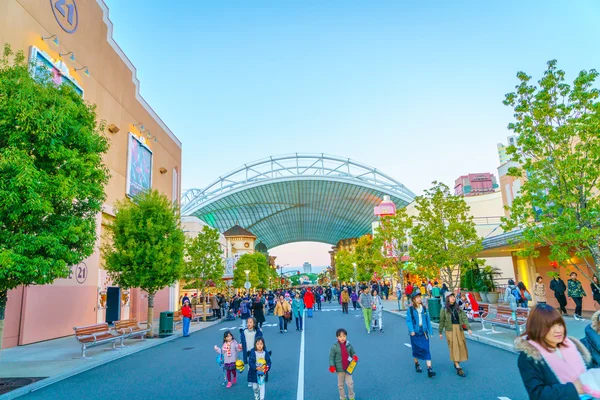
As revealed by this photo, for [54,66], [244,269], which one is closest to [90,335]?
[54,66]

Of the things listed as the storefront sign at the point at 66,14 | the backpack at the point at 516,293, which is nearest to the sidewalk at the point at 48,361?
the backpack at the point at 516,293

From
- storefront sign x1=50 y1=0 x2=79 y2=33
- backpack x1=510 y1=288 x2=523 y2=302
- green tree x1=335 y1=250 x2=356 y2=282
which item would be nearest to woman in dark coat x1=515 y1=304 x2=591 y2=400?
backpack x1=510 y1=288 x2=523 y2=302

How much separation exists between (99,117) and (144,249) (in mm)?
8860

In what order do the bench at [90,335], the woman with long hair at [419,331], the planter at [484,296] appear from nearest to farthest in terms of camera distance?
the woman with long hair at [419,331] < the bench at [90,335] < the planter at [484,296]

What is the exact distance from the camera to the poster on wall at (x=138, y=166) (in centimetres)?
2348

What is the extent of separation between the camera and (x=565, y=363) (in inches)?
106

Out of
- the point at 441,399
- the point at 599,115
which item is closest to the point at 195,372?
the point at 441,399

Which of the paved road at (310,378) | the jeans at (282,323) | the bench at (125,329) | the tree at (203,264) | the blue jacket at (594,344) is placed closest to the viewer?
the blue jacket at (594,344)

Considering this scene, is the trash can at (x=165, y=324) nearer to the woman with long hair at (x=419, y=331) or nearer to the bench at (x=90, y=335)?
the bench at (x=90, y=335)

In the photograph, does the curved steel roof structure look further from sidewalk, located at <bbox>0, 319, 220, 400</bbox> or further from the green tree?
sidewalk, located at <bbox>0, 319, 220, 400</bbox>

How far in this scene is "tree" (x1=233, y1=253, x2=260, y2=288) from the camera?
5295 centimetres

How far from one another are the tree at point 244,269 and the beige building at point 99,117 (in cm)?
2315

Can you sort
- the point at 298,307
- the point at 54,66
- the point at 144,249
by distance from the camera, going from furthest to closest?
1. the point at 298,307
2. the point at 54,66
3. the point at 144,249

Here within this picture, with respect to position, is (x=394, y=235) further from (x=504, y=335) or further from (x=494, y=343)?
(x=494, y=343)
